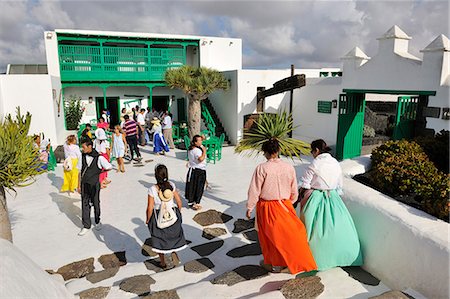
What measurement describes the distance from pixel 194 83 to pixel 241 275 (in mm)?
9716

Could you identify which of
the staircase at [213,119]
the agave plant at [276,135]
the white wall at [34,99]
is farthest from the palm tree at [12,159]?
the staircase at [213,119]

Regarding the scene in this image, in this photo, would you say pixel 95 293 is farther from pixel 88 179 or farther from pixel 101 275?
pixel 88 179

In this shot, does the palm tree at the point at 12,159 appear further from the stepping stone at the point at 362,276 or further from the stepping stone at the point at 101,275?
the stepping stone at the point at 362,276

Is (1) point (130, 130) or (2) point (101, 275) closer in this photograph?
(2) point (101, 275)

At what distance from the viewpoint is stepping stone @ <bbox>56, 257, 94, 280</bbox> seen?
4164 mm

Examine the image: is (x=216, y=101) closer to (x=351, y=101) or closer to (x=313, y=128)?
(x=313, y=128)

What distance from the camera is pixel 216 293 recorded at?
3.12 m

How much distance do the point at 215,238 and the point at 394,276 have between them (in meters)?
2.70

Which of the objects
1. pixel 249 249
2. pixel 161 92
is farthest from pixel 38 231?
pixel 161 92

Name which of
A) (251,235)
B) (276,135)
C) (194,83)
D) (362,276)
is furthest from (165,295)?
(194,83)

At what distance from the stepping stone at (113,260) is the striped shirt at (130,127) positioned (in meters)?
5.97

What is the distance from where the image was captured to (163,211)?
384cm

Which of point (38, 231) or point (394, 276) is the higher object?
point (394, 276)

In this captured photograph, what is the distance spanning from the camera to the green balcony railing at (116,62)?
618 inches
